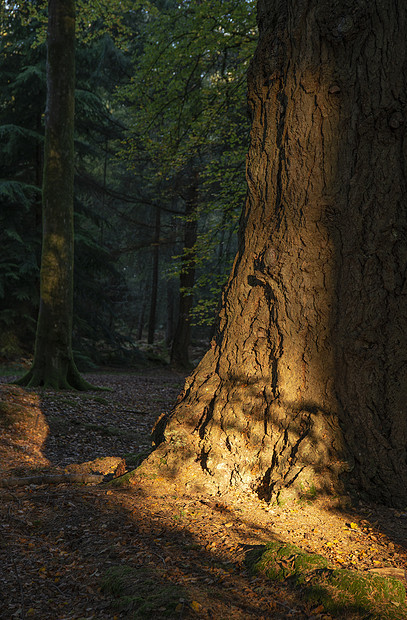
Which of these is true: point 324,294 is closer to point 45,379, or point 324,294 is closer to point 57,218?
point 45,379

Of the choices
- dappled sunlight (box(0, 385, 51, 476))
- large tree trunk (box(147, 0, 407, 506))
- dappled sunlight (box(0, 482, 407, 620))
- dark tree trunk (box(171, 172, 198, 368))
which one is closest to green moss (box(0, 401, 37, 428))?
dappled sunlight (box(0, 385, 51, 476))

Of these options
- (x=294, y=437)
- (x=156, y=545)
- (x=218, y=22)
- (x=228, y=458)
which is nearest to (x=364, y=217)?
(x=294, y=437)

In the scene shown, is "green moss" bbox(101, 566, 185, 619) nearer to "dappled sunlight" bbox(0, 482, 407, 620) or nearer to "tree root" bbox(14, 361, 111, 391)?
"dappled sunlight" bbox(0, 482, 407, 620)

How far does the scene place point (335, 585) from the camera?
242cm

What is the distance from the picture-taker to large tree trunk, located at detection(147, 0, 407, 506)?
11.8ft

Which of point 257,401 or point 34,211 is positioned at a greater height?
point 34,211

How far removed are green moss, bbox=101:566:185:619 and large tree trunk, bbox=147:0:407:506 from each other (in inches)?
47.4

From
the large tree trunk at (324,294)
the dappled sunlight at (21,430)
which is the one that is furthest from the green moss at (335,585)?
the dappled sunlight at (21,430)

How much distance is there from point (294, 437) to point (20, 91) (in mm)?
16004

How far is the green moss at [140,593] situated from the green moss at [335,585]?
521 millimetres

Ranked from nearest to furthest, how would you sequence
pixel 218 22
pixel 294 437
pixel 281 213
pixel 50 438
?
pixel 294 437, pixel 281 213, pixel 50 438, pixel 218 22

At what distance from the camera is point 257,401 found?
3.80 metres

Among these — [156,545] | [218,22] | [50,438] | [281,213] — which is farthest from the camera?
[218,22]

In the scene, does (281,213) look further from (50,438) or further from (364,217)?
(50,438)
